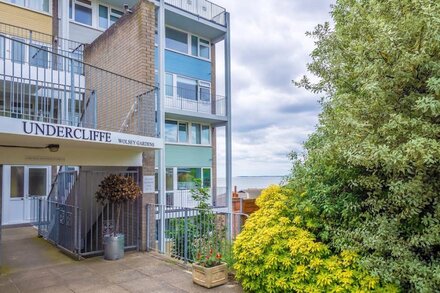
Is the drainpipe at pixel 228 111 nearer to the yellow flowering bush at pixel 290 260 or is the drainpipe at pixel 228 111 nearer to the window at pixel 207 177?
the window at pixel 207 177

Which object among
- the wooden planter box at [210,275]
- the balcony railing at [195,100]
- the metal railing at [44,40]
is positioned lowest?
the wooden planter box at [210,275]

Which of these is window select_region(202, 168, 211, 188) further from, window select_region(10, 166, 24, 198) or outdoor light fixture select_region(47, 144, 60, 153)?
outdoor light fixture select_region(47, 144, 60, 153)

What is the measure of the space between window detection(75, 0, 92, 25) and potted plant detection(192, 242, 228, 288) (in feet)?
44.5

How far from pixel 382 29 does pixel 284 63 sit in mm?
5579

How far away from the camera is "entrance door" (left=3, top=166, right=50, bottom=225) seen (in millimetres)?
12555

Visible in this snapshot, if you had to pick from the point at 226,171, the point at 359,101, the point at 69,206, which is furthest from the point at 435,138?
the point at 226,171

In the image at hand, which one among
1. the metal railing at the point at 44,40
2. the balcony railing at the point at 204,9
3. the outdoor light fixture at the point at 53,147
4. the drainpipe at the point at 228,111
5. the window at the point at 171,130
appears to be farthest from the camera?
the window at the point at 171,130

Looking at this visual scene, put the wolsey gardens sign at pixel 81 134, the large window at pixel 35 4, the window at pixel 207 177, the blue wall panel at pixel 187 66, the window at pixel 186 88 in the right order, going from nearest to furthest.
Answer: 1. the wolsey gardens sign at pixel 81 134
2. the large window at pixel 35 4
3. the blue wall panel at pixel 187 66
4. the window at pixel 186 88
5. the window at pixel 207 177

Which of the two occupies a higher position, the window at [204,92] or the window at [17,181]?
the window at [204,92]

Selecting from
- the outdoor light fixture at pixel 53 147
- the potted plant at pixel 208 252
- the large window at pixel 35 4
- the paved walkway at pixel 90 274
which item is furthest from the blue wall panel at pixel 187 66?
the potted plant at pixel 208 252

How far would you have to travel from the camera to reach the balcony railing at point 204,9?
54.4ft

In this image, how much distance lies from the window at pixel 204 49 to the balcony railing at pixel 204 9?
1620mm

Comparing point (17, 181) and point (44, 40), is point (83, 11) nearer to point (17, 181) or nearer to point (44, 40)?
point (44, 40)

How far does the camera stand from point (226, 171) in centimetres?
1686
